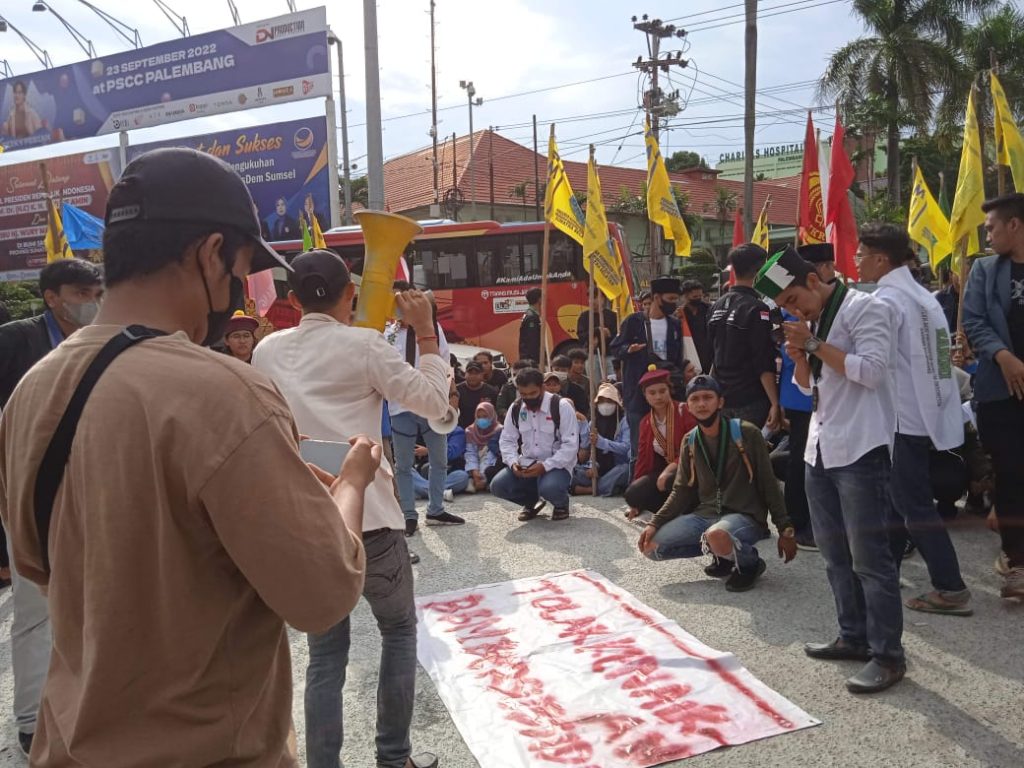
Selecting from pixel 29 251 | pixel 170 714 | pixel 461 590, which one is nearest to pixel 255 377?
pixel 170 714

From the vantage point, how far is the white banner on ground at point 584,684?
2996 mm

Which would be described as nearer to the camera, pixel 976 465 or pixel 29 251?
pixel 976 465

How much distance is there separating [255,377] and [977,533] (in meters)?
5.56

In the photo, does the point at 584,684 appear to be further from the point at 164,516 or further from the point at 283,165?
the point at 283,165

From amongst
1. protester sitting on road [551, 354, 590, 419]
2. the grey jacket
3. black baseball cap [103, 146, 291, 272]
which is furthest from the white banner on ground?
protester sitting on road [551, 354, 590, 419]

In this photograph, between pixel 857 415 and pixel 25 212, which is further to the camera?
pixel 25 212

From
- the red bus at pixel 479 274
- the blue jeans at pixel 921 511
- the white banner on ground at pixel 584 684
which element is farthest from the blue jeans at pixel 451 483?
the red bus at pixel 479 274

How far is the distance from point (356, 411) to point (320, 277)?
44 cm

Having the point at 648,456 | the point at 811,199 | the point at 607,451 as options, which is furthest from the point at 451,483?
the point at 811,199

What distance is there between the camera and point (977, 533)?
213 inches

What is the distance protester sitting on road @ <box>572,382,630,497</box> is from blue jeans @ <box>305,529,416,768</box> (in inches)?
184

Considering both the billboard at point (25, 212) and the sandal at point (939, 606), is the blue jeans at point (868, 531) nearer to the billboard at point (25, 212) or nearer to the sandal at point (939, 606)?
the sandal at point (939, 606)

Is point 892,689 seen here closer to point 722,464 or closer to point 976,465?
point 722,464

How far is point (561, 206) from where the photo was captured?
791 cm
